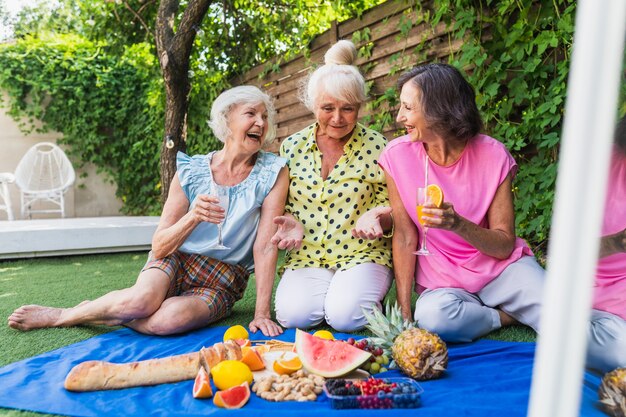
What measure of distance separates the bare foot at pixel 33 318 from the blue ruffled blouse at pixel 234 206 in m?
0.80

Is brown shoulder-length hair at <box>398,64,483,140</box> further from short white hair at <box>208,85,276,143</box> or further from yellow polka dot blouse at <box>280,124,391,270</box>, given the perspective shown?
short white hair at <box>208,85,276,143</box>

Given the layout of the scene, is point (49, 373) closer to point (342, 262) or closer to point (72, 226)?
point (342, 262)

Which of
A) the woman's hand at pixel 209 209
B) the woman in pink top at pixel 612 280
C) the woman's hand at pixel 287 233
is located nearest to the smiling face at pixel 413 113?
the woman's hand at pixel 287 233

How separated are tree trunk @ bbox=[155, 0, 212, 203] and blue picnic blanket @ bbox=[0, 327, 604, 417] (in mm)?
3917

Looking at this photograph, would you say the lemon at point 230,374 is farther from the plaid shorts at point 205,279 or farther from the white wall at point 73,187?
the white wall at point 73,187

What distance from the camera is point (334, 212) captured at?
10.6 feet

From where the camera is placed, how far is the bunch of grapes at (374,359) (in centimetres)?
232

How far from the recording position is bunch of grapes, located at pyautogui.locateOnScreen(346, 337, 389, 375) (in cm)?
232

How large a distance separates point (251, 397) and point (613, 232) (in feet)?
4.92

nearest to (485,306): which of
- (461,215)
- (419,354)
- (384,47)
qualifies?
(461,215)

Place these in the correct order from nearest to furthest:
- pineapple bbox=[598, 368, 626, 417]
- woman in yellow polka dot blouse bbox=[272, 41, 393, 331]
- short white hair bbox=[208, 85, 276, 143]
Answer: pineapple bbox=[598, 368, 626, 417], woman in yellow polka dot blouse bbox=[272, 41, 393, 331], short white hair bbox=[208, 85, 276, 143]

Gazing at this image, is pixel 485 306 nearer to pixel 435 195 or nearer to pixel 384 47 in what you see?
pixel 435 195

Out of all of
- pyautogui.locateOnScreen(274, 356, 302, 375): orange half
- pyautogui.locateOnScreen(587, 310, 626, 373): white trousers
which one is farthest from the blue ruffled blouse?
pyautogui.locateOnScreen(587, 310, 626, 373): white trousers

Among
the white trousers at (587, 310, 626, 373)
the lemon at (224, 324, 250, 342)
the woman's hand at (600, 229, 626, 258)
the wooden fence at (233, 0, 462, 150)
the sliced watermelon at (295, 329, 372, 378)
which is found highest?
the wooden fence at (233, 0, 462, 150)
